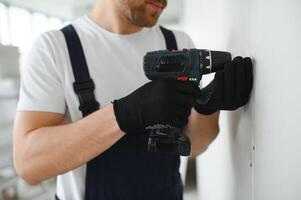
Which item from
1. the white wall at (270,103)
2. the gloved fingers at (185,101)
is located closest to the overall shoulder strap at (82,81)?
the gloved fingers at (185,101)

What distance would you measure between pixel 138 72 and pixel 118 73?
60 mm

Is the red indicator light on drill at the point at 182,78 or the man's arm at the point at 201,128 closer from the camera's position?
the red indicator light on drill at the point at 182,78

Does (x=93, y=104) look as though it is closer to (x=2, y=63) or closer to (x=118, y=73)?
(x=118, y=73)

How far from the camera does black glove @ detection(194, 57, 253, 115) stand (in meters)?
0.53

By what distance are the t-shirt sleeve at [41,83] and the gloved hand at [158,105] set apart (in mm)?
198

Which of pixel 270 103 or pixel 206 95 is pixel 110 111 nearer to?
pixel 206 95

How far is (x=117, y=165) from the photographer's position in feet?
2.43

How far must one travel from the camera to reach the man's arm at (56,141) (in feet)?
2.07

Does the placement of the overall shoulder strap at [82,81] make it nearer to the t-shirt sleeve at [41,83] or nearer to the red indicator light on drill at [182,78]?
the t-shirt sleeve at [41,83]

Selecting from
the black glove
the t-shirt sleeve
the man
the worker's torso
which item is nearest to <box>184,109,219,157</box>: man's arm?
the man

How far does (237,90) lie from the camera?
54cm

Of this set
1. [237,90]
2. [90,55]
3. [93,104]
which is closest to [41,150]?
[93,104]

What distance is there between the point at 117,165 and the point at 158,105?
274 mm

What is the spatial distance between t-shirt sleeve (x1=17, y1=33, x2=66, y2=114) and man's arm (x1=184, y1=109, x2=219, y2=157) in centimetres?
37
